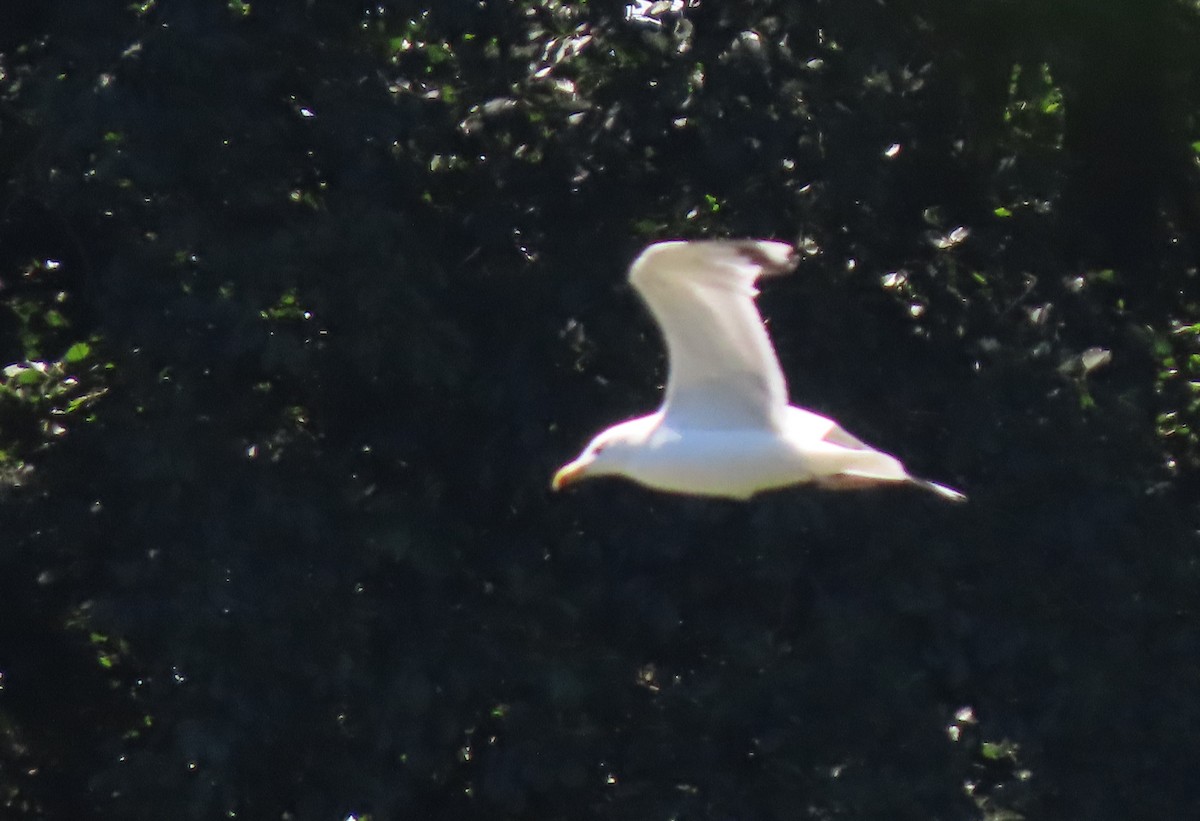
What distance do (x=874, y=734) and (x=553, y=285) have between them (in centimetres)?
172

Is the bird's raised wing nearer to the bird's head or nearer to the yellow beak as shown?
the bird's head

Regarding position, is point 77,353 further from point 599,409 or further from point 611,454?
point 611,454

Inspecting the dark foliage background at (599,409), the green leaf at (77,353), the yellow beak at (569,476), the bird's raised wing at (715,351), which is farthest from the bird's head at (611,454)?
the green leaf at (77,353)

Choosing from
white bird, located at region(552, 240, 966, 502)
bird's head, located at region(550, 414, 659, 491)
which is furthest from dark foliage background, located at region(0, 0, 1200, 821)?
bird's head, located at region(550, 414, 659, 491)

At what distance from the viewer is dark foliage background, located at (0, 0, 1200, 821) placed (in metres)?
5.68

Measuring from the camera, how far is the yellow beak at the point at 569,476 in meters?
5.45

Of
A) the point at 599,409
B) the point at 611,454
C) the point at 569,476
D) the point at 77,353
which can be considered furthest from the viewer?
the point at 77,353

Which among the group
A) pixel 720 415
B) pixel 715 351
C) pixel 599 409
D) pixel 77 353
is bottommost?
pixel 720 415

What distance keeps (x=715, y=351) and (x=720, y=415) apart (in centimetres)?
19

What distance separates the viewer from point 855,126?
596 centimetres

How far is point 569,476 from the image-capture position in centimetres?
548

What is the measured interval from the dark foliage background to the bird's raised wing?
0.34 metres

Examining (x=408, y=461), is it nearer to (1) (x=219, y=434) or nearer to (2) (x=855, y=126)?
(1) (x=219, y=434)

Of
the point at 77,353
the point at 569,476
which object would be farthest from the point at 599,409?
the point at 77,353
